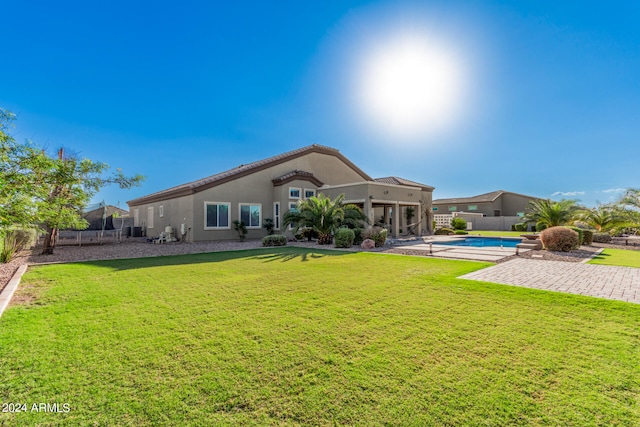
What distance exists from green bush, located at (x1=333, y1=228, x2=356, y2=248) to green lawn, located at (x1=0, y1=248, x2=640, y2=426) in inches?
360

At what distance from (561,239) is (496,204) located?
34.4m

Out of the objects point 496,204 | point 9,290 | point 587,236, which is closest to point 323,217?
point 9,290

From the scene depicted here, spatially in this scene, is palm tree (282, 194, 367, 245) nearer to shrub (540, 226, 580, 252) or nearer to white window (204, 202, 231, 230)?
white window (204, 202, 231, 230)

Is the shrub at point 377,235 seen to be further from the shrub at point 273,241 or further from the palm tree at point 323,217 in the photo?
the shrub at point 273,241

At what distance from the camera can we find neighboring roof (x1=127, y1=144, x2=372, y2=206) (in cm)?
1867

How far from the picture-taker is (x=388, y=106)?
1708 centimetres

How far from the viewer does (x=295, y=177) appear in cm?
2200

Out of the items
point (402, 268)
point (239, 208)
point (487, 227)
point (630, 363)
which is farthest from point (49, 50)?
point (487, 227)

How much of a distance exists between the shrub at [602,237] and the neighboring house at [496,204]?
24.4 m

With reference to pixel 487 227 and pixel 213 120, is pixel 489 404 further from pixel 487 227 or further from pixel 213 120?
pixel 487 227

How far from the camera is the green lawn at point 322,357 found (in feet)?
7.87

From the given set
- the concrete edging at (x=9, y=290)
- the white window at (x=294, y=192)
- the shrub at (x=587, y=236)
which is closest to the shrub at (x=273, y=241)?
the white window at (x=294, y=192)

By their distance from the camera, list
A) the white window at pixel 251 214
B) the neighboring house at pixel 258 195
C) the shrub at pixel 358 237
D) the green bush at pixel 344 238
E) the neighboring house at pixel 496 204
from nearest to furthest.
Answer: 1. the green bush at pixel 344 238
2. the shrub at pixel 358 237
3. the neighboring house at pixel 258 195
4. the white window at pixel 251 214
5. the neighboring house at pixel 496 204

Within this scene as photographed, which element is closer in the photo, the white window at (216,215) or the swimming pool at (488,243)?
the swimming pool at (488,243)
